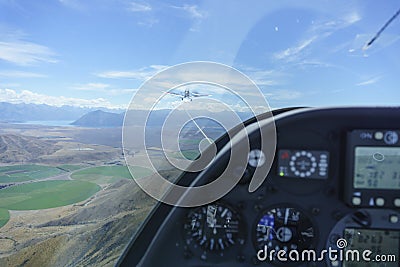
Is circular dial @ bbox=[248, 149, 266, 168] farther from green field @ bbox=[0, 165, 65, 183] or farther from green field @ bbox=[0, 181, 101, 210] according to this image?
green field @ bbox=[0, 165, 65, 183]

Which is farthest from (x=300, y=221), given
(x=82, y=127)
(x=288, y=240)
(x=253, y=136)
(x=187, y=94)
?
(x=82, y=127)

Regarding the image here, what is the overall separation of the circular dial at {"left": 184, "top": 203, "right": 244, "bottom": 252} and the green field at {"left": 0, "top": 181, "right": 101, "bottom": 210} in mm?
718

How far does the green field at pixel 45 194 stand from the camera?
7.48ft

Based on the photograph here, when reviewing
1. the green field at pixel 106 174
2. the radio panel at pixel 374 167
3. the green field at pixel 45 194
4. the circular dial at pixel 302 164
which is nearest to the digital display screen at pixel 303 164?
the circular dial at pixel 302 164

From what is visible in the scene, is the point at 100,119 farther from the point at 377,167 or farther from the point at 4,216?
the point at 377,167

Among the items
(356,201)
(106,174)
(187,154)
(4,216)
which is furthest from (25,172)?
(356,201)

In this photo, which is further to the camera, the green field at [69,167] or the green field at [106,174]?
the green field at [69,167]

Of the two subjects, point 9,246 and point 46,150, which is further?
point 46,150

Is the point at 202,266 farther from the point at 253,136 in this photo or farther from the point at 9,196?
the point at 9,196

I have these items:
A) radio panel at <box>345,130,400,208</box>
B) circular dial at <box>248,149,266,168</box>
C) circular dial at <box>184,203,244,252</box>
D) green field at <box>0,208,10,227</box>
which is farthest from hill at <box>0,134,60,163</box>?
radio panel at <box>345,130,400,208</box>

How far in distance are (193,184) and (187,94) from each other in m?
0.48

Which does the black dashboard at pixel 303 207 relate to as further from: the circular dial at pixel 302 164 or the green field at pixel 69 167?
the green field at pixel 69 167

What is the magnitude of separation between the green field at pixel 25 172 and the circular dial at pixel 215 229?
1078 millimetres

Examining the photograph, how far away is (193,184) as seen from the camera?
187 centimetres
